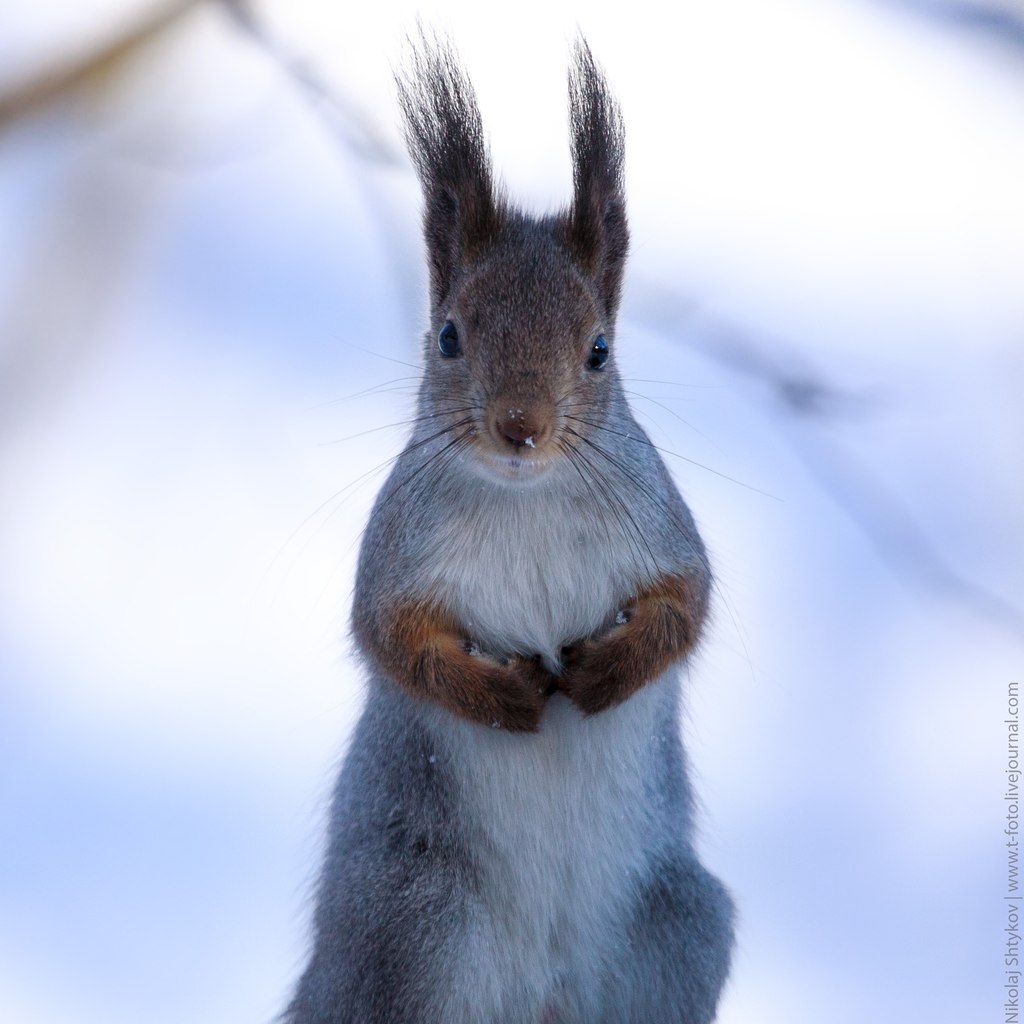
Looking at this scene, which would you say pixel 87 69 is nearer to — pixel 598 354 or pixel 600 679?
pixel 598 354

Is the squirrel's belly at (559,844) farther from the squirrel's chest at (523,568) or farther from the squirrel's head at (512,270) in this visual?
the squirrel's head at (512,270)

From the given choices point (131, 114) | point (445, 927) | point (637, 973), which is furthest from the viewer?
point (131, 114)

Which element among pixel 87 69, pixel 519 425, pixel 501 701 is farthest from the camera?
pixel 87 69

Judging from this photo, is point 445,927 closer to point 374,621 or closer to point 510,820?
point 510,820

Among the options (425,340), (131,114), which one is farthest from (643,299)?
(131,114)

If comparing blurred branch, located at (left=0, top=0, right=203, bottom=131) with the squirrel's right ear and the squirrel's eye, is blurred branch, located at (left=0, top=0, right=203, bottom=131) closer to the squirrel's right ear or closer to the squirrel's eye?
the squirrel's right ear

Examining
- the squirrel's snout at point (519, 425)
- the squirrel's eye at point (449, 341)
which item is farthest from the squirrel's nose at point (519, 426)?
the squirrel's eye at point (449, 341)

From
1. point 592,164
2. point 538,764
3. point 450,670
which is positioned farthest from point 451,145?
point 538,764

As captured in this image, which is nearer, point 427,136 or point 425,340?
point 427,136
